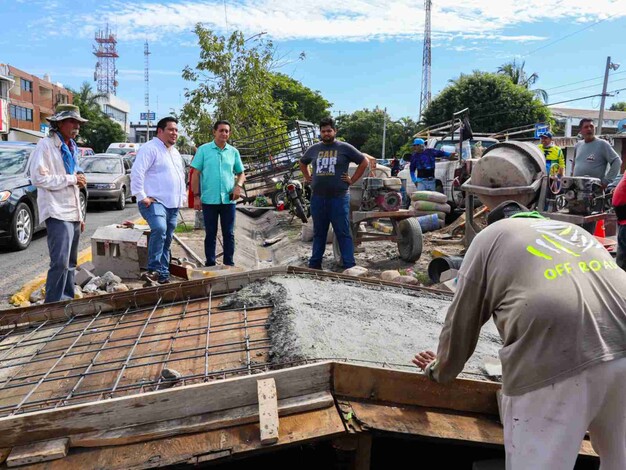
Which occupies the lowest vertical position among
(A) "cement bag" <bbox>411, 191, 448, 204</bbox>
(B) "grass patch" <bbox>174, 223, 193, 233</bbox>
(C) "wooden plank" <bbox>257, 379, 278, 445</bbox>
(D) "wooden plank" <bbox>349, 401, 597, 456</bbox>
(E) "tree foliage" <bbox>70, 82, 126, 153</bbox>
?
(B) "grass patch" <bbox>174, 223, 193, 233</bbox>

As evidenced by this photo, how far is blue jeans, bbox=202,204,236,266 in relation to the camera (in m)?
6.17

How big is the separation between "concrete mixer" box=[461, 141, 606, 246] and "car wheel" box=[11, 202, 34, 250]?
6767 mm

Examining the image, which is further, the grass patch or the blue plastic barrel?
the grass patch

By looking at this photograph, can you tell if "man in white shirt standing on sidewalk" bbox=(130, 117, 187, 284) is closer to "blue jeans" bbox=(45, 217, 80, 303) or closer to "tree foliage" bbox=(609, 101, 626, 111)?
"blue jeans" bbox=(45, 217, 80, 303)

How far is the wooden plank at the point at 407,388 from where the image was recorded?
2.31 metres

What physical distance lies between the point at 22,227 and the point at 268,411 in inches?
308

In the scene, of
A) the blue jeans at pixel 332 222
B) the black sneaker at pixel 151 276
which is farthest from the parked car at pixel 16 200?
the blue jeans at pixel 332 222

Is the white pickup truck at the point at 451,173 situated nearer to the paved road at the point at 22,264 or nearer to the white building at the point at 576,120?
the paved road at the point at 22,264

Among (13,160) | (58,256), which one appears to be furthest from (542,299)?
(13,160)

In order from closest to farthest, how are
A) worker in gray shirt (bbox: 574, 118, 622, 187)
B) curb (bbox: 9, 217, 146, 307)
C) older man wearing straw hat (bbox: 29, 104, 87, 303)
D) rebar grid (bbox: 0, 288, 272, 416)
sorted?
rebar grid (bbox: 0, 288, 272, 416) → older man wearing straw hat (bbox: 29, 104, 87, 303) → curb (bbox: 9, 217, 146, 307) → worker in gray shirt (bbox: 574, 118, 622, 187)

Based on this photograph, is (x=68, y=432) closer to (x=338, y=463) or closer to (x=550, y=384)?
(x=338, y=463)

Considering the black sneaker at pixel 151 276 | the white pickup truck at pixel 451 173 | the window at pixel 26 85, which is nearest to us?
the black sneaker at pixel 151 276

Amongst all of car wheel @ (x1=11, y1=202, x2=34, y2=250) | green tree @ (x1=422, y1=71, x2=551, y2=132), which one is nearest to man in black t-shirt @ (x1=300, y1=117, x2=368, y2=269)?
car wheel @ (x1=11, y1=202, x2=34, y2=250)

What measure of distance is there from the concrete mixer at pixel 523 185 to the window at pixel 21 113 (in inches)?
1811
